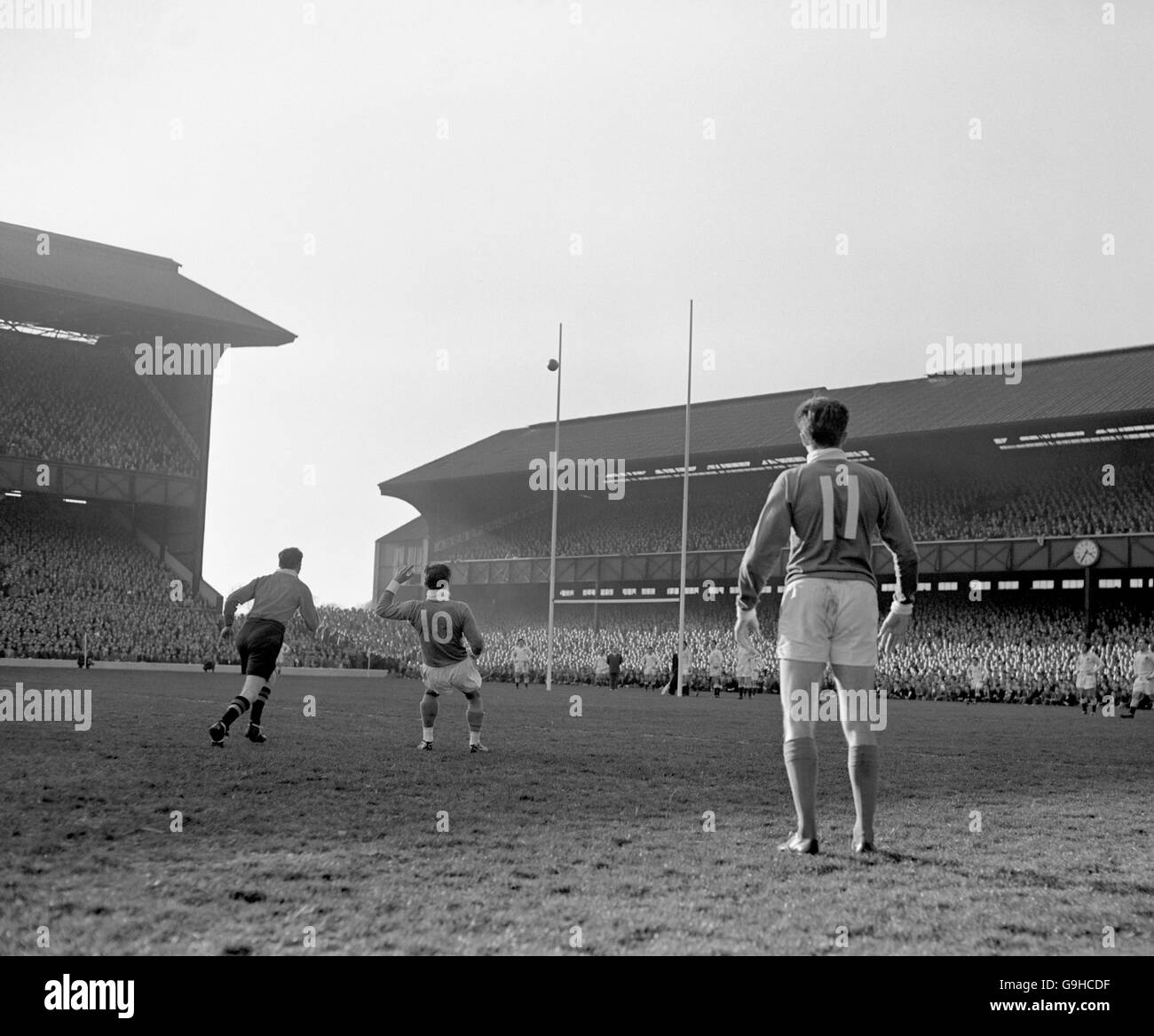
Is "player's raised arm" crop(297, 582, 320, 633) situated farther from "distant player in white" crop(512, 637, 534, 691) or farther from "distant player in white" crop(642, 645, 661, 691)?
"distant player in white" crop(642, 645, 661, 691)

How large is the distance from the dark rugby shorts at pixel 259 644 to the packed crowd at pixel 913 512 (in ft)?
125

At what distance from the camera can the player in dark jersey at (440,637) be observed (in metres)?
12.7

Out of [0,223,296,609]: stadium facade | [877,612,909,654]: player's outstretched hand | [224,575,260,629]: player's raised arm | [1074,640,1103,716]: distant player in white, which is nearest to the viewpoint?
[877,612,909,654]: player's outstretched hand

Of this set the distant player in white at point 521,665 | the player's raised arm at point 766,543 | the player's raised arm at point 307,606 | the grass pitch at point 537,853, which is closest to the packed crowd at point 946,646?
the distant player in white at point 521,665

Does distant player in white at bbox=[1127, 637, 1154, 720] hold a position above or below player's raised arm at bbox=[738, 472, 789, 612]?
below

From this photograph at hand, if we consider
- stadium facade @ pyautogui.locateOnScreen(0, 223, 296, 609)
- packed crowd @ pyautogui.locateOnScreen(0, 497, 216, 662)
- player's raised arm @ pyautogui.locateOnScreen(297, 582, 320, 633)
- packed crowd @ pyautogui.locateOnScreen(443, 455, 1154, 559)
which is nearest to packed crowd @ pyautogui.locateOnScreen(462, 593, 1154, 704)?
packed crowd @ pyautogui.locateOnScreen(443, 455, 1154, 559)

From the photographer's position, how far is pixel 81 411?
52.9 m

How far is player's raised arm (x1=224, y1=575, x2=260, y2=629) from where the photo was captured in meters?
12.2

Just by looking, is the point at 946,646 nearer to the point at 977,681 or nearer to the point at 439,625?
the point at 977,681

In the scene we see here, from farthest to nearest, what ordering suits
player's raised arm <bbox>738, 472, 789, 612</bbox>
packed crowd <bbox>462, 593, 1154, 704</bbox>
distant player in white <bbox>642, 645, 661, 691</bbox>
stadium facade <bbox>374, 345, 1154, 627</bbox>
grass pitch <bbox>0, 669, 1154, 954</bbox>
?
distant player in white <bbox>642, 645, 661, 691</bbox> < stadium facade <bbox>374, 345, 1154, 627</bbox> < packed crowd <bbox>462, 593, 1154, 704</bbox> < player's raised arm <bbox>738, 472, 789, 612</bbox> < grass pitch <bbox>0, 669, 1154, 954</bbox>

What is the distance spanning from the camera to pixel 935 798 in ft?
32.0

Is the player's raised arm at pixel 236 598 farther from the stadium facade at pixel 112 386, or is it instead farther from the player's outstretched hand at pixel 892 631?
the stadium facade at pixel 112 386

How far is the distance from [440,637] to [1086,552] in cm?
3677

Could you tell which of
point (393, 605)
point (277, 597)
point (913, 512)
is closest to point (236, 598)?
point (277, 597)
